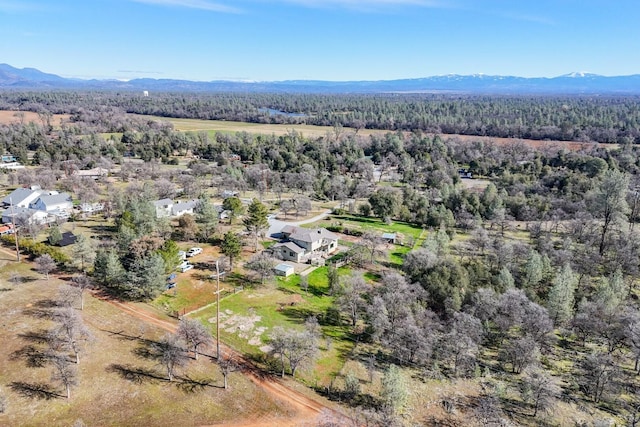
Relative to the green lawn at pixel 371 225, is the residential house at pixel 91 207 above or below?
above

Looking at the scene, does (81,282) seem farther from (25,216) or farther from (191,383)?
(25,216)

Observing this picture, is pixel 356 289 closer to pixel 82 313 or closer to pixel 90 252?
pixel 82 313

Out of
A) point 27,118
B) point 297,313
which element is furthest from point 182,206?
point 27,118

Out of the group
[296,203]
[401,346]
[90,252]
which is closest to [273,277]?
[401,346]

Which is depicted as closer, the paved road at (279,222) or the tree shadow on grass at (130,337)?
the tree shadow on grass at (130,337)

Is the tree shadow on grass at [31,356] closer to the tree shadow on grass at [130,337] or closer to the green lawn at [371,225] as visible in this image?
the tree shadow on grass at [130,337]

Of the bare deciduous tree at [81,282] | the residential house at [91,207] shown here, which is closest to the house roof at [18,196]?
the residential house at [91,207]

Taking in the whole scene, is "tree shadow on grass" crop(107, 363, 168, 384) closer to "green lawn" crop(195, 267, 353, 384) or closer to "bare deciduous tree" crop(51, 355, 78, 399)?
"bare deciduous tree" crop(51, 355, 78, 399)
